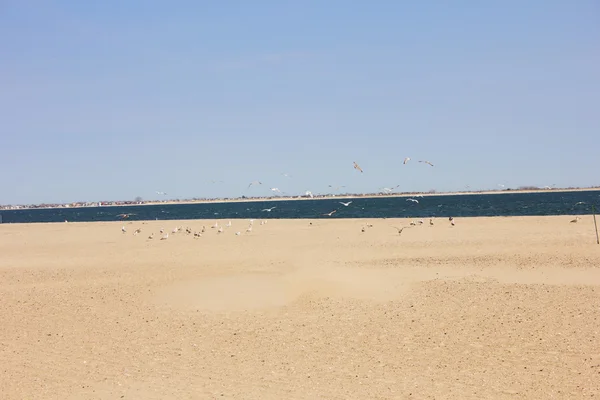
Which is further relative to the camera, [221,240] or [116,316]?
[221,240]

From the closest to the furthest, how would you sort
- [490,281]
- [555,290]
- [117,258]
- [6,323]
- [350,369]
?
[350,369] → [6,323] → [555,290] → [490,281] → [117,258]

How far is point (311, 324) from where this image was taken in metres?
15.6

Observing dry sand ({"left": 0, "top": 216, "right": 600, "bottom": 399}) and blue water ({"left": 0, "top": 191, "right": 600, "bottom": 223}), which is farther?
blue water ({"left": 0, "top": 191, "right": 600, "bottom": 223})

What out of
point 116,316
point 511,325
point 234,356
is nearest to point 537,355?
point 511,325

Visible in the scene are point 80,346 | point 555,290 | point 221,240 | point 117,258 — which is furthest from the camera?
point 221,240

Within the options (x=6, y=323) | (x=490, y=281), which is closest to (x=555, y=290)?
(x=490, y=281)

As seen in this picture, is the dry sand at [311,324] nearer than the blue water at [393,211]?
Yes

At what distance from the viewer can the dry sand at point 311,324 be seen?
10938mm

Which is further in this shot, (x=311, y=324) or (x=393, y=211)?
(x=393, y=211)

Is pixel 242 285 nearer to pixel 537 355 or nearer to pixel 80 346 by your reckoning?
pixel 80 346

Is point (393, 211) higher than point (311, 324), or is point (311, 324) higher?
point (311, 324)

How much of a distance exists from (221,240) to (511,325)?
27.9 m

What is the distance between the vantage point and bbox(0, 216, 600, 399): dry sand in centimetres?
1094

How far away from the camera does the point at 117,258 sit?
3184 cm
